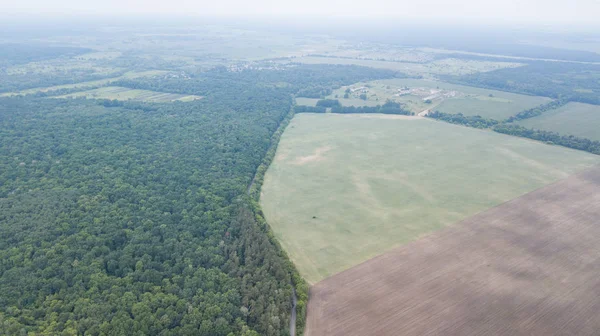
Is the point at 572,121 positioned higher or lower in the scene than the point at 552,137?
lower

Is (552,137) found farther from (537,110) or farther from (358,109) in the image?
(358,109)

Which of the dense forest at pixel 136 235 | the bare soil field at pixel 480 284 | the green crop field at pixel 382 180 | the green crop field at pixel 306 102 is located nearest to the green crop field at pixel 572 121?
the green crop field at pixel 382 180

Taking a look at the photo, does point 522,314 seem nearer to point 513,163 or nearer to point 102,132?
point 513,163

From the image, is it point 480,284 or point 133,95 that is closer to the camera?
point 480,284

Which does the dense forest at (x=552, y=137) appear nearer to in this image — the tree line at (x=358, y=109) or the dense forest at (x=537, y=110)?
the dense forest at (x=537, y=110)

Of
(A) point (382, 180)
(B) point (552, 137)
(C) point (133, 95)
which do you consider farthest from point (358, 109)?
(C) point (133, 95)

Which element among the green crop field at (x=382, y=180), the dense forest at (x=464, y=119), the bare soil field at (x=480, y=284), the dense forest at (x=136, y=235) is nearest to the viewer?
the dense forest at (x=136, y=235)

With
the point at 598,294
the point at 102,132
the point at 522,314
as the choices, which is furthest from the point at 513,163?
the point at 102,132
